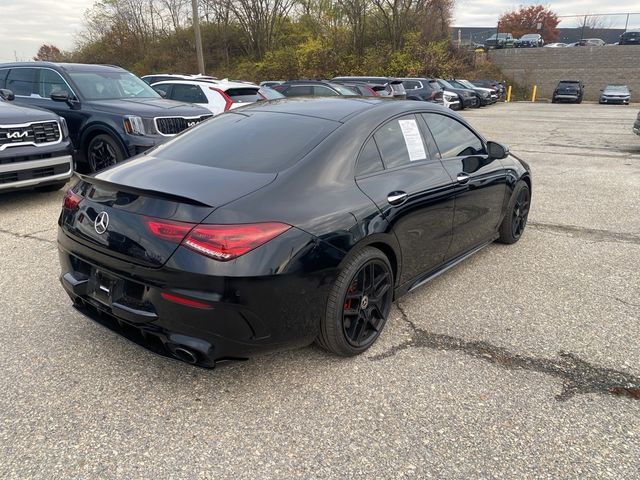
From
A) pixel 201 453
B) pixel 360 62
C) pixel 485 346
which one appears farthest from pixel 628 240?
pixel 360 62

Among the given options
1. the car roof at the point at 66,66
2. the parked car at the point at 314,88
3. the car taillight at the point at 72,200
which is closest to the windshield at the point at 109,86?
the car roof at the point at 66,66

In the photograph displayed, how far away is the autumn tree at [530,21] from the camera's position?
217ft

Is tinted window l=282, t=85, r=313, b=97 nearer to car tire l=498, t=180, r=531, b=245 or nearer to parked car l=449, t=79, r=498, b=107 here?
car tire l=498, t=180, r=531, b=245

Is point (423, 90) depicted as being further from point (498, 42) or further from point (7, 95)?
point (498, 42)

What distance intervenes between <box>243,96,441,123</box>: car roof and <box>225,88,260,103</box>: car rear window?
5971mm

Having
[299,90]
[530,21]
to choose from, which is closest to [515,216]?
[299,90]

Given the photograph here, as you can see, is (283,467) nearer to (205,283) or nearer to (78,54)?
(205,283)

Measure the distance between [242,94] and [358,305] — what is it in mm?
7660

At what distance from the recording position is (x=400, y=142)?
339 centimetres

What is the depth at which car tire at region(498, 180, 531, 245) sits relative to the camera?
4.80 metres

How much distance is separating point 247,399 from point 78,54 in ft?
154

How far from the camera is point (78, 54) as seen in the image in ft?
137

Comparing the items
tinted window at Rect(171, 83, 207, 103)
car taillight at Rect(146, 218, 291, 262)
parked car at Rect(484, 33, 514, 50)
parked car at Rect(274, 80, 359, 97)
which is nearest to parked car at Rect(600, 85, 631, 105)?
parked car at Rect(484, 33, 514, 50)

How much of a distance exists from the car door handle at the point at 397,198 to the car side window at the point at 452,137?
0.78 metres
